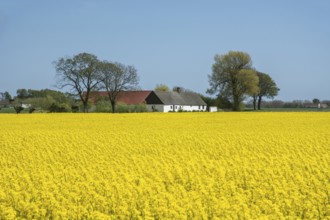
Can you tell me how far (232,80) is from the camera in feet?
308

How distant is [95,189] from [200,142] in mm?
11688

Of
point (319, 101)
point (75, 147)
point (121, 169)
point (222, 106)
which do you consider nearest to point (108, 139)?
point (75, 147)

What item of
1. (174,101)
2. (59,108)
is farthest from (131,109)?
(174,101)

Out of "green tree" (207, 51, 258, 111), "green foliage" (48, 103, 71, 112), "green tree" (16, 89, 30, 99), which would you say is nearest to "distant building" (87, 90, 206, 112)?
"green tree" (207, 51, 258, 111)

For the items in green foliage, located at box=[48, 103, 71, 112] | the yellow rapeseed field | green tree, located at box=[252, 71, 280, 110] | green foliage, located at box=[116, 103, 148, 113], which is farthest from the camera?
green tree, located at box=[252, 71, 280, 110]

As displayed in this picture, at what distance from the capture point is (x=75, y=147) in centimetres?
2030

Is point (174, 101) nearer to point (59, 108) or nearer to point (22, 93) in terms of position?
point (59, 108)

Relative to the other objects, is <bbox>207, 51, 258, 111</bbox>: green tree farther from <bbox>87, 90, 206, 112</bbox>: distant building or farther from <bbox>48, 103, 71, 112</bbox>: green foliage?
<bbox>48, 103, 71, 112</bbox>: green foliage

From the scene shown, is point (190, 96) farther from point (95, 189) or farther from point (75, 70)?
point (95, 189)

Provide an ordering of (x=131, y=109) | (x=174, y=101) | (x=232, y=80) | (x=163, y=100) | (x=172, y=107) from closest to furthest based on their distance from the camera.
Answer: (x=131, y=109), (x=232, y=80), (x=163, y=100), (x=172, y=107), (x=174, y=101)

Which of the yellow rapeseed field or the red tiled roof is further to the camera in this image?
the red tiled roof

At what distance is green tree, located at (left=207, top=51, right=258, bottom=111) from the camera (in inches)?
3656

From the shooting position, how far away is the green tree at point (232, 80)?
92.9m

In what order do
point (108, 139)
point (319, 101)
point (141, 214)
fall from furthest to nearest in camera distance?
1. point (319, 101)
2. point (108, 139)
3. point (141, 214)
